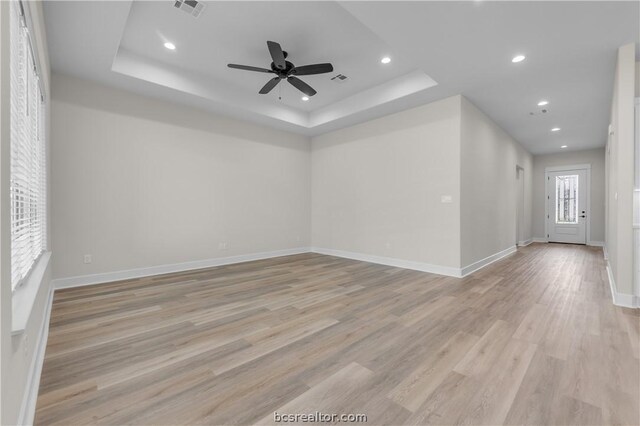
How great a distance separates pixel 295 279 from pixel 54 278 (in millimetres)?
3210

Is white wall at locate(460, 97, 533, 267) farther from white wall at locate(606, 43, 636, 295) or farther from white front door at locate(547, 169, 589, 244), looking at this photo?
white front door at locate(547, 169, 589, 244)

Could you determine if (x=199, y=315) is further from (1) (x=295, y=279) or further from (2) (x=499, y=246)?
(2) (x=499, y=246)

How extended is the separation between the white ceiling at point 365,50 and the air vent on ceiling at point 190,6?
2.8 inches

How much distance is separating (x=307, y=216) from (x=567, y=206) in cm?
830

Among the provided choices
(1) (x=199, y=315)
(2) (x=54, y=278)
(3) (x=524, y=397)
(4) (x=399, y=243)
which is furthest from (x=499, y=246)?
(2) (x=54, y=278)

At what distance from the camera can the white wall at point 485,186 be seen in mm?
4637

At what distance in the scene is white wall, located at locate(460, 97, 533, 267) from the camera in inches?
183

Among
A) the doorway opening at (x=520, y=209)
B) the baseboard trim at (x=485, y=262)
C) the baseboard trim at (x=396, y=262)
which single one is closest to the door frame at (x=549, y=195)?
the doorway opening at (x=520, y=209)

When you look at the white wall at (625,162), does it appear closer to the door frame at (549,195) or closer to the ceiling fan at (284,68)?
the ceiling fan at (284,68)

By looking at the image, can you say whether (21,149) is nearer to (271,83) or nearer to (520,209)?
(271,83)

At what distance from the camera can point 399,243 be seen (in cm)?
526

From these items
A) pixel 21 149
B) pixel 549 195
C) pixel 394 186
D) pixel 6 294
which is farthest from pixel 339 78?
pixel 549 195

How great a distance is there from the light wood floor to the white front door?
6319mm

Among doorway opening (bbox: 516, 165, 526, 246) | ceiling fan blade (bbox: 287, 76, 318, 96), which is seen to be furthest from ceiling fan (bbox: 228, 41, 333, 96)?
doorway opening (bbox: 516, 165, 526, 246)
